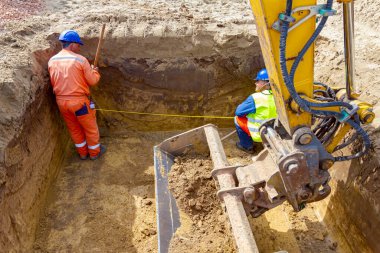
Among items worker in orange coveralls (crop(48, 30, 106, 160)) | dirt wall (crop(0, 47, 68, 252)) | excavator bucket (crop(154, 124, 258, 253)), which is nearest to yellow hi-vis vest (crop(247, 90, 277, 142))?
excavator bucket (crop(154, 124, 258, 253))

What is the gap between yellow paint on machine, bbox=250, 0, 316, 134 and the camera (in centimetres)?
244

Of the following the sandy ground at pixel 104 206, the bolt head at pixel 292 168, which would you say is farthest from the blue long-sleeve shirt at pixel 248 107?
the bolt head at pixel 292 168

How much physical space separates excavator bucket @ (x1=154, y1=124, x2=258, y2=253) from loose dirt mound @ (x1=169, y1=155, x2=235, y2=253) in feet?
0.28

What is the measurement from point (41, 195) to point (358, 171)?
12.6 ft

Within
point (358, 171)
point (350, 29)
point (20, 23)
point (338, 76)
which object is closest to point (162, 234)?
point (358, 171)

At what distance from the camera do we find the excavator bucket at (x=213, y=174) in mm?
2975

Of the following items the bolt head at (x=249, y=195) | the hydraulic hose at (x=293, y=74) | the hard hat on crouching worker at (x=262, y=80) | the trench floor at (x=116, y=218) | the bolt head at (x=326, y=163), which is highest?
the hydraulic hose at (x=293, y=74)

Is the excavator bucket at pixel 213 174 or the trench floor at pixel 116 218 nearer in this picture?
A: the excavator bucket at pixel 213 174

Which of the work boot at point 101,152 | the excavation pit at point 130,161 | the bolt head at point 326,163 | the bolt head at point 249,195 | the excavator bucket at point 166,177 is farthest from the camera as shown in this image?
the work boot at point 101,152

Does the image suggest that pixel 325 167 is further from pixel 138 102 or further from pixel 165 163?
pixel 138 102

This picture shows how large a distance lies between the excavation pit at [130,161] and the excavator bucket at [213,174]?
49 centimetres

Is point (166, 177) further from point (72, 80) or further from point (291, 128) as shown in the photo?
point (72, 80)

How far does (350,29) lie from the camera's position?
9.01ft

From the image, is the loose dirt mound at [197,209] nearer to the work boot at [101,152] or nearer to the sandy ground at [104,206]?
the sandy ground at [104,206]
